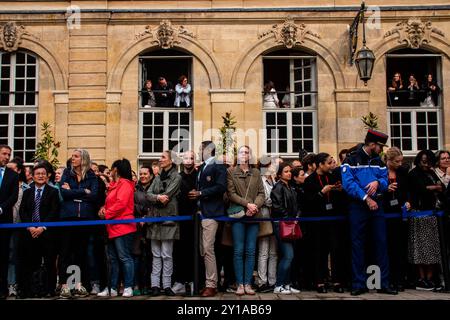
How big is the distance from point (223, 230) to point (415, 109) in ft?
36.8

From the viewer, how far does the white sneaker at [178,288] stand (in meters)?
10.0

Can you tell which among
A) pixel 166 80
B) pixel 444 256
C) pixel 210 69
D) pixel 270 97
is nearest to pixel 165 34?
pixel 166 80

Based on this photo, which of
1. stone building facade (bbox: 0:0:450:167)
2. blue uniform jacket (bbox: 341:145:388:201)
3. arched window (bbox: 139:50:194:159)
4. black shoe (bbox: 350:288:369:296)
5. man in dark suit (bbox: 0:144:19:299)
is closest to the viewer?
black shoe (bbox: 350:288:369:296)

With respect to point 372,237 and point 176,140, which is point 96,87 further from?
point 372,237

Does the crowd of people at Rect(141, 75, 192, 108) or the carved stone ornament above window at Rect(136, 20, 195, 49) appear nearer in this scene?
the carved stone ornament above window at Rect(136, 20, 195, 49)

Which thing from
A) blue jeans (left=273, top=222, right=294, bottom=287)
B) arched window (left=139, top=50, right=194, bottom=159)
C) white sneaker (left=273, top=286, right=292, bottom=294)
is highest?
A: arched window (left=139, top=50, right=194, bottom=159)

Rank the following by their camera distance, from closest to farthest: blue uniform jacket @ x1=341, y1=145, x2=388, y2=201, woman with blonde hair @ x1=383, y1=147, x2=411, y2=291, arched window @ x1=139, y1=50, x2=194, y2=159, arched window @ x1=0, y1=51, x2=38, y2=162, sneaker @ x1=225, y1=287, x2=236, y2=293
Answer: blue uniform jacket @ x1=341, y1=145, x2=388, y2=201 < sneaker @ x1=225, y1=287, x2=236, y2=293 < woman with blonde hair @ x1=383, y1=147, x2=411, y2=291 < arched window @ x1=139, y1=50, x2=194, y2=159 < arched window @ x1=0, y1=51, x2=38, y2=162

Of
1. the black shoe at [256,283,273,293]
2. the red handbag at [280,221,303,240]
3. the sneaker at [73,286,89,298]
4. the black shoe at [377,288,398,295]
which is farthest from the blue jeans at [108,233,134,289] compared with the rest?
the black shoe at [377,288,398,295]

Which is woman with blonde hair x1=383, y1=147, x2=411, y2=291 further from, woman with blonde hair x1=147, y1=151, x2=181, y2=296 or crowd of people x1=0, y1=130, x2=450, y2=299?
woman with blonde hair x1=147, y1=151, x2=181, y2=296

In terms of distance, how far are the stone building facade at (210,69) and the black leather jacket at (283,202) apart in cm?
856

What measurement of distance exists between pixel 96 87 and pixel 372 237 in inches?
452

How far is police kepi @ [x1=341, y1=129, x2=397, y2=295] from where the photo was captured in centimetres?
964

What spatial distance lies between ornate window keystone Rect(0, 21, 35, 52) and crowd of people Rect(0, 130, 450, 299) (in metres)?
9.79

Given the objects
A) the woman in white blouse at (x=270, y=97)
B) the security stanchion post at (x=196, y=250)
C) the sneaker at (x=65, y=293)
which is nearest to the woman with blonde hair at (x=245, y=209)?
the security stanchion post at (x=196, y=250)
